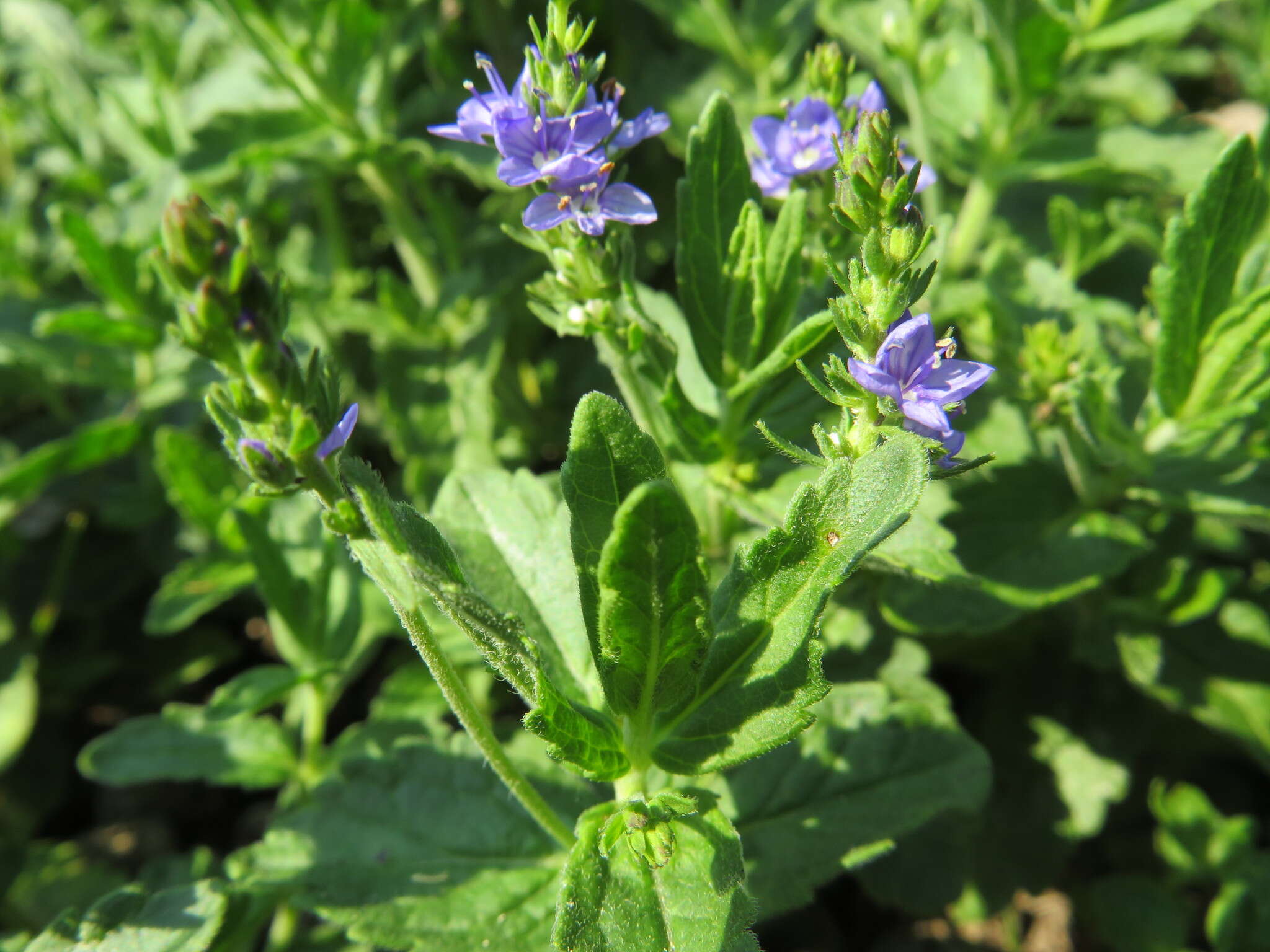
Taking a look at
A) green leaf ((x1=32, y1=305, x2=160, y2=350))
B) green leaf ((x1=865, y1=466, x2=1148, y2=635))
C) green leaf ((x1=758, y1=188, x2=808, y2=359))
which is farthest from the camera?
green leaf ((x1=32, y1=305, x2=160, y2=350))

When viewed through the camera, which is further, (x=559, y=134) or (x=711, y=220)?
(x=711, y=220)

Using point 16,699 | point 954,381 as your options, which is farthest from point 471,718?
point 16,699

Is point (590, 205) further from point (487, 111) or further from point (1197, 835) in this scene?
point (1197, 835)

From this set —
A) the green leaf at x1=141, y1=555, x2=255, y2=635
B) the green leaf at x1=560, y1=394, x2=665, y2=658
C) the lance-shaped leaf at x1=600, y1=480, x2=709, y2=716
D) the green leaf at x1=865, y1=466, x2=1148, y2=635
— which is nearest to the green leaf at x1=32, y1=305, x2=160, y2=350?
the green leaf at x1=141, y1=555, x2=255, y2=635

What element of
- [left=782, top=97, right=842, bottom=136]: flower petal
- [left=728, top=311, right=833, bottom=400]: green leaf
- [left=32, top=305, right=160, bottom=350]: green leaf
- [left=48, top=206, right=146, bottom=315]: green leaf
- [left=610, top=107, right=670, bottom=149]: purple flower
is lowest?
[left=728, top=311, right=833, bottom=400]: green leaf

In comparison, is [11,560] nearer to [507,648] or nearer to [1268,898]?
[507,648]

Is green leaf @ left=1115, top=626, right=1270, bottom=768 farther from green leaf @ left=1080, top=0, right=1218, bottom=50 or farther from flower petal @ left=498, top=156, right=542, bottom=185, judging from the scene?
flower petal @ left=498, top=156, right=542, bottom=185
